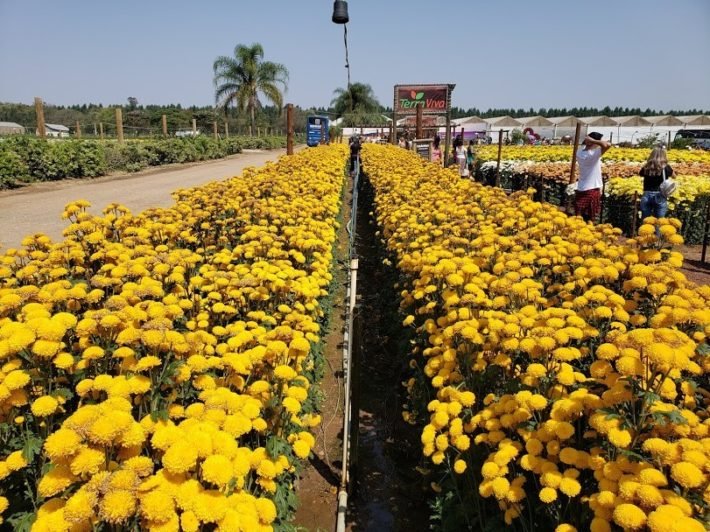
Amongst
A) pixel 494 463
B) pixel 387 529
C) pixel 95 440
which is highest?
pixel 95 440

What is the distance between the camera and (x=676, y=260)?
3574mm

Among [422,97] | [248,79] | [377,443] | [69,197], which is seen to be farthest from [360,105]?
[377,443]

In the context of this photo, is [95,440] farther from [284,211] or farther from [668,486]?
[284,211]

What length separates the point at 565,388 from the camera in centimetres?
260

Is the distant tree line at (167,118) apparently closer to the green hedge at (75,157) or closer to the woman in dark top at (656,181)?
the green hedge at (75,157)

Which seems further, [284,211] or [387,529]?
[284,211]

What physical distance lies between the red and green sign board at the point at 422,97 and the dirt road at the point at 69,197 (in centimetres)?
1096

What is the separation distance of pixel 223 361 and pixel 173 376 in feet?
0.94

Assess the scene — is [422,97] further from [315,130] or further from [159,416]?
[159,416]

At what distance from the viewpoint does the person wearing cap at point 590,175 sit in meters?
8.20

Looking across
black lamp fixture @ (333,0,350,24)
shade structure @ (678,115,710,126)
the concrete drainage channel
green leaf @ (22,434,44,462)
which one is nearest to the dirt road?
the concrete drainage channel

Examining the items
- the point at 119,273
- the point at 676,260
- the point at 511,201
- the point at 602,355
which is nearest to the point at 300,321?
the point at 119,273

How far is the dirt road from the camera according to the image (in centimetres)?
1113

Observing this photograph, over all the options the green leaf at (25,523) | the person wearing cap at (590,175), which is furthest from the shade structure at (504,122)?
the green leaf at (25,523)
